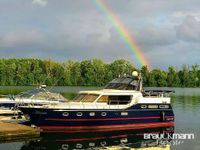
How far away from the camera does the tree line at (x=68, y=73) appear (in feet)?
499

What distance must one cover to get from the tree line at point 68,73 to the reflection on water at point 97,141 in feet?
376

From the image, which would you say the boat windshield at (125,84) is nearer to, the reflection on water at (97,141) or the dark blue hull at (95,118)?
the dark blue hull at (95,118)

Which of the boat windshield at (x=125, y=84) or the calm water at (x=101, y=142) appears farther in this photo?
→ the boat windshield at (x=125, y=84)

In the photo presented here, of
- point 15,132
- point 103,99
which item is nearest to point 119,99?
point 103,99

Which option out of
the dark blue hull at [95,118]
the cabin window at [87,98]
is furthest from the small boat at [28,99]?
the dark blue hull at [95,118]

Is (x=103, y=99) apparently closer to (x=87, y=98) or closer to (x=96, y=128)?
(x=87, y=98)

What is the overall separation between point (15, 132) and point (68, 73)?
131 metres

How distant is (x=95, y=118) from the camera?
111 ft

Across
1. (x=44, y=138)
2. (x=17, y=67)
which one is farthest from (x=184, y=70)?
(x=44, y=138)

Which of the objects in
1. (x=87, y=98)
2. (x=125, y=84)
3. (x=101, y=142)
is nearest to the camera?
(x=101, y=142)

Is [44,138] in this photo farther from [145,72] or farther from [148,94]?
[145,72]

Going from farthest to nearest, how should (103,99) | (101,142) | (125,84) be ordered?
(125,84), (103,99), (101,142)

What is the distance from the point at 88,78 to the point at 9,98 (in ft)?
374

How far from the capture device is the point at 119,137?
106ft
